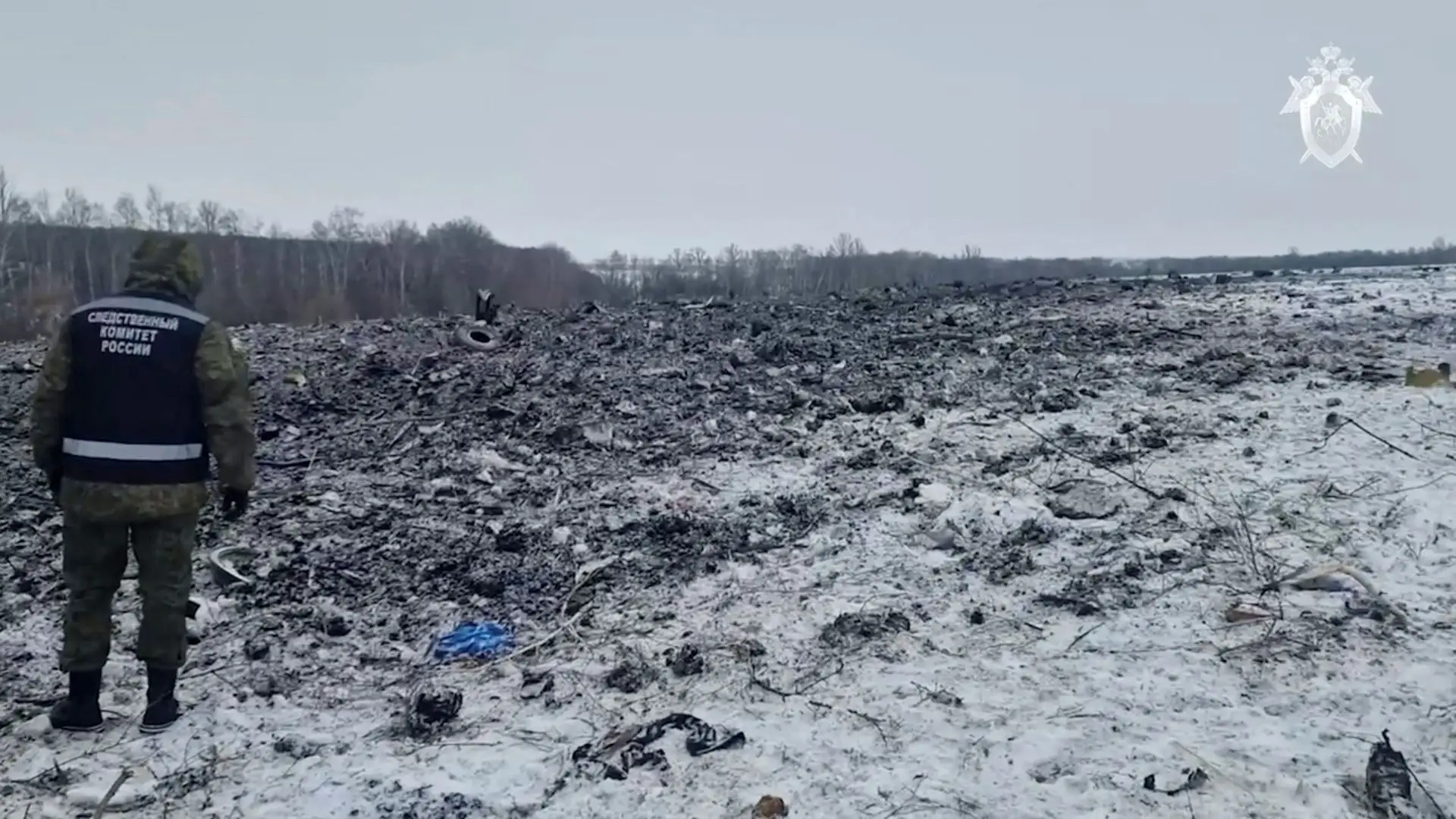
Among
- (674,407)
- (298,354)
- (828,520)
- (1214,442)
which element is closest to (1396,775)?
(828,520)

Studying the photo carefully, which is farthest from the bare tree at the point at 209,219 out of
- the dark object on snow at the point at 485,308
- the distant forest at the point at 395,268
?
the dark object on snow at the point at 485,308

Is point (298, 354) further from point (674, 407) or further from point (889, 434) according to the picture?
point (889, 434)

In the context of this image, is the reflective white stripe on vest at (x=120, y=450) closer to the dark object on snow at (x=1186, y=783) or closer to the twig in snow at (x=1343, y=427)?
the dark object on snow at (x=1186, y=783)

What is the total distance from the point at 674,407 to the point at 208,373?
158 inches

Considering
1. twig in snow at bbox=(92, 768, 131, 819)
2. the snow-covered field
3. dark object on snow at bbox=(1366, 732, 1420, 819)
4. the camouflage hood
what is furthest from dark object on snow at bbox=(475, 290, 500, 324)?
dark object on snow at bbox=(1366, 732, 1420, 819)

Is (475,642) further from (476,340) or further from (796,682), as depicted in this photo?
(476,340)

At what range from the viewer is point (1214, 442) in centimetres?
552

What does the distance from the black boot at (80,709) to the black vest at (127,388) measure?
67 cm

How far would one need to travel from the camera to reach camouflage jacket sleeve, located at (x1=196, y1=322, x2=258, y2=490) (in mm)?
2986

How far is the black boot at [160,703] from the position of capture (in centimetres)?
299

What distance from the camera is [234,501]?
122 inches

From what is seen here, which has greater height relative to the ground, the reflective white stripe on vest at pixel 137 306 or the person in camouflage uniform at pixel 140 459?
the reflective white stripe on vest at pixel 137 306

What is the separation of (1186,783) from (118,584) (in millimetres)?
3360

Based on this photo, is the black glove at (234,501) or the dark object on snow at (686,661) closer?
the black glove at (234,501)
